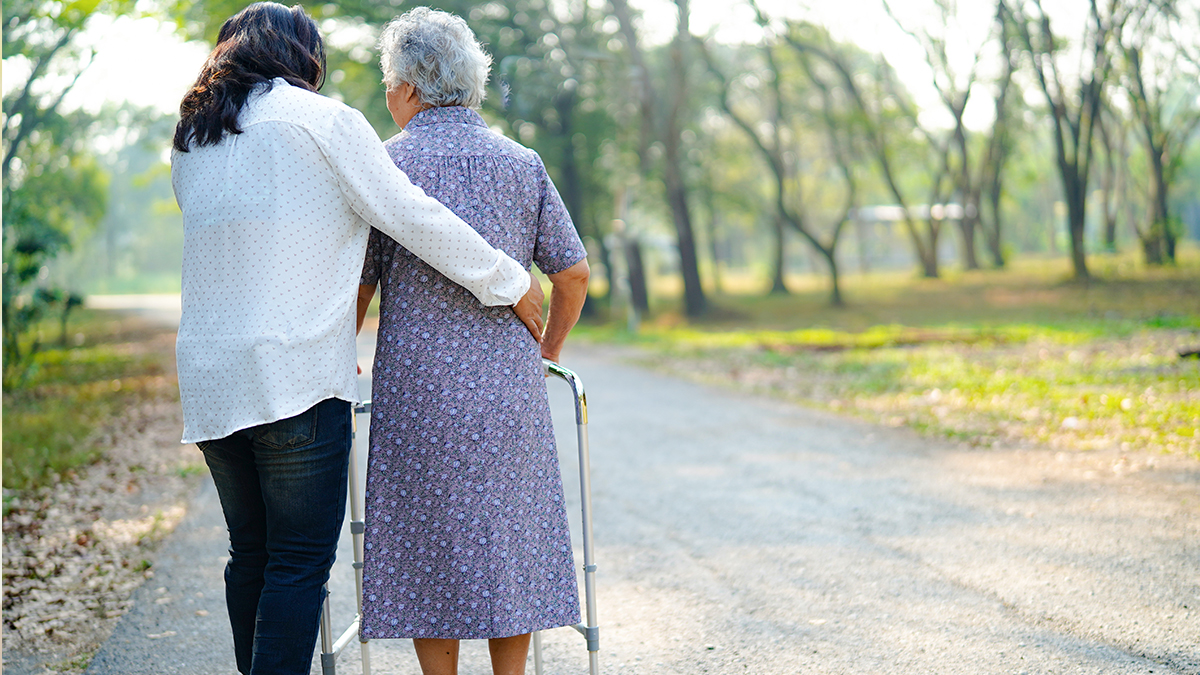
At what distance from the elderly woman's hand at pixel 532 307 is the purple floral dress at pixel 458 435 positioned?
0.09 feet

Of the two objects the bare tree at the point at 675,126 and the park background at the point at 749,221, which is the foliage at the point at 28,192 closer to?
the park background at the point at 749,221

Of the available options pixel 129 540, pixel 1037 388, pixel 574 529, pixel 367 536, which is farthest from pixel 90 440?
pixel 1037 388

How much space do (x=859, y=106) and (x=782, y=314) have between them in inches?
258

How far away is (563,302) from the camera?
257cm

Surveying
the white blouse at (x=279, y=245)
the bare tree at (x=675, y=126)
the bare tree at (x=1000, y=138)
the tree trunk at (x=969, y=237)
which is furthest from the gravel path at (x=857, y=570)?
the tree trunk at (x=969, y=237)

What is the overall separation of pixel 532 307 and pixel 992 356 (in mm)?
10714

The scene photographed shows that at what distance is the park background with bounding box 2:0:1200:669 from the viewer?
7.55 m

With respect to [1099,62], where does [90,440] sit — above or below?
below

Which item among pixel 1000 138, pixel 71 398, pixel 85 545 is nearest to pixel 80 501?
pixel 85 545

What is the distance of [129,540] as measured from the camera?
5.06 meters

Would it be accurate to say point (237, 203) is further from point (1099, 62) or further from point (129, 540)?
point (1099, 62)

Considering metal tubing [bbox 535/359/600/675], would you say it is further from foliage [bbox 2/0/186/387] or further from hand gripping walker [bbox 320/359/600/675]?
foliage [bbox 2/0/186/387]

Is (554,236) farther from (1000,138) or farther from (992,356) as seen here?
(1000,138)

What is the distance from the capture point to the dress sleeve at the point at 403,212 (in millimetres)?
2172
